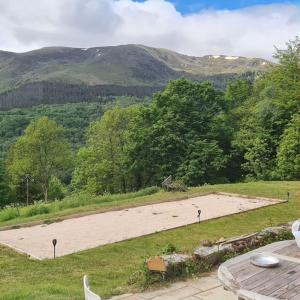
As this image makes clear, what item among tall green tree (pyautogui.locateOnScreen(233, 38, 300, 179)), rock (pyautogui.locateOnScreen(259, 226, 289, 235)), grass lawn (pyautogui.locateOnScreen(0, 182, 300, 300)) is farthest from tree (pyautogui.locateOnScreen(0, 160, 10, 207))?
rock (pyautogui.locateOnScreen(259, 226, 289, 235))

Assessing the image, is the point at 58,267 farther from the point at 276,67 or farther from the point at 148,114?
the point at 276,67

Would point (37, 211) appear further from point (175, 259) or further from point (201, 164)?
point (201, 164)

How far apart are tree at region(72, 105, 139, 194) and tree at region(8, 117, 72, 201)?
3.79 m

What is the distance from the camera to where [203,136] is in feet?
84.0

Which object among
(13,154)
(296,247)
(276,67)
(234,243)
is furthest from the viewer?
(13,154)

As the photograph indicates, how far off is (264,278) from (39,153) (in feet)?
108

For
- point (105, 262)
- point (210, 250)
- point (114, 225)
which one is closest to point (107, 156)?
point (114, 225)

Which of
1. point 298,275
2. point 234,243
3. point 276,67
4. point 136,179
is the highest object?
point 276,67

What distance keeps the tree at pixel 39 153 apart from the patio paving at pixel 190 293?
30163 mm

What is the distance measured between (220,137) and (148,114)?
4528 mm

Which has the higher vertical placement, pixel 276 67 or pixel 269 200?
pixel 276 67

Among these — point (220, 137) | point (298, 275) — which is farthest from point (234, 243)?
point (220, 137)

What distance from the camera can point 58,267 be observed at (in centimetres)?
671

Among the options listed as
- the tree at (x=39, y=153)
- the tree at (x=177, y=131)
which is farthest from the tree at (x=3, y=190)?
the tree at (x=177, y=131)
